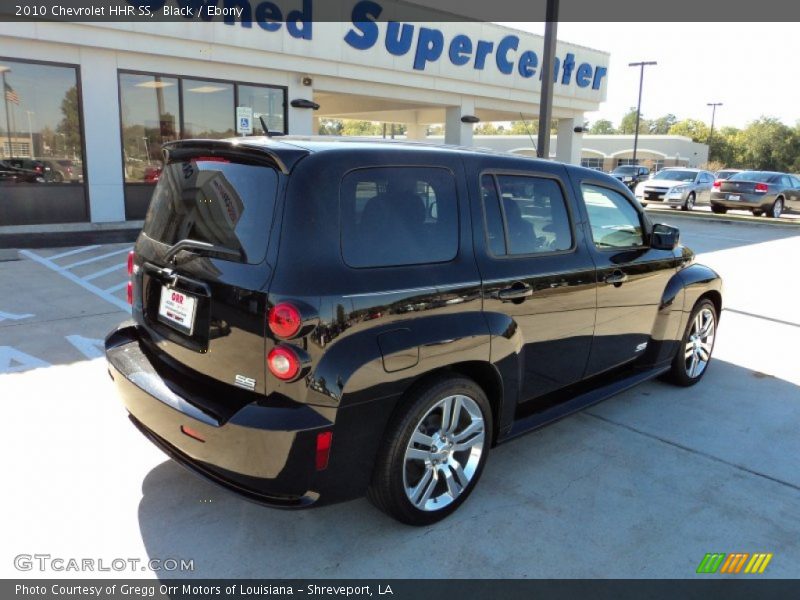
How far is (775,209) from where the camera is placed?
2162 cm

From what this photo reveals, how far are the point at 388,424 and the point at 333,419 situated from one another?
348mm

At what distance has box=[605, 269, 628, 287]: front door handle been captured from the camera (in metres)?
3.98

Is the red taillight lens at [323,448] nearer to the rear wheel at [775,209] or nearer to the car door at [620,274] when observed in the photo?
the car door at [620,274]

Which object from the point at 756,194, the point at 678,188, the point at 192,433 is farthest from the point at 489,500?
the point at 678,188

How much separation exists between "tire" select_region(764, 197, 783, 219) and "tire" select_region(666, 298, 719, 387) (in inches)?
768

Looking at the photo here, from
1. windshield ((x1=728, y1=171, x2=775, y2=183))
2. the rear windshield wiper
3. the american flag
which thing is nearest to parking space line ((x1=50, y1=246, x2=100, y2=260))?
the american flag

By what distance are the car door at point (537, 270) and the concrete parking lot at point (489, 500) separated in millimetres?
614

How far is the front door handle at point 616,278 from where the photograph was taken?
398cm

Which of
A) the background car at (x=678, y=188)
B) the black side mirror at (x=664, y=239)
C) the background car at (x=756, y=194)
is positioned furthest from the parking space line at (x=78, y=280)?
the background car at (x=756, y=194)

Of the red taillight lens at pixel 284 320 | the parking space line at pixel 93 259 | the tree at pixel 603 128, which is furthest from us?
the tree at pixel 603 128

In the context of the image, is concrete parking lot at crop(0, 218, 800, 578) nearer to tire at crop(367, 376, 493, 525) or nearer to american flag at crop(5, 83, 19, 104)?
tire at crop(367, 376, 493, 525)

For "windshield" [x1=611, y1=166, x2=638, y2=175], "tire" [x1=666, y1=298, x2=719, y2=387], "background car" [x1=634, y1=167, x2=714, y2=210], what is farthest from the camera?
"windshield" [x1=611, y1=166, x2=638, y2=175]

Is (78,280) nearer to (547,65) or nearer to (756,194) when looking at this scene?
(547,65)

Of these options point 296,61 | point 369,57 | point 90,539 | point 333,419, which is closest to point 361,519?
point 333,419
